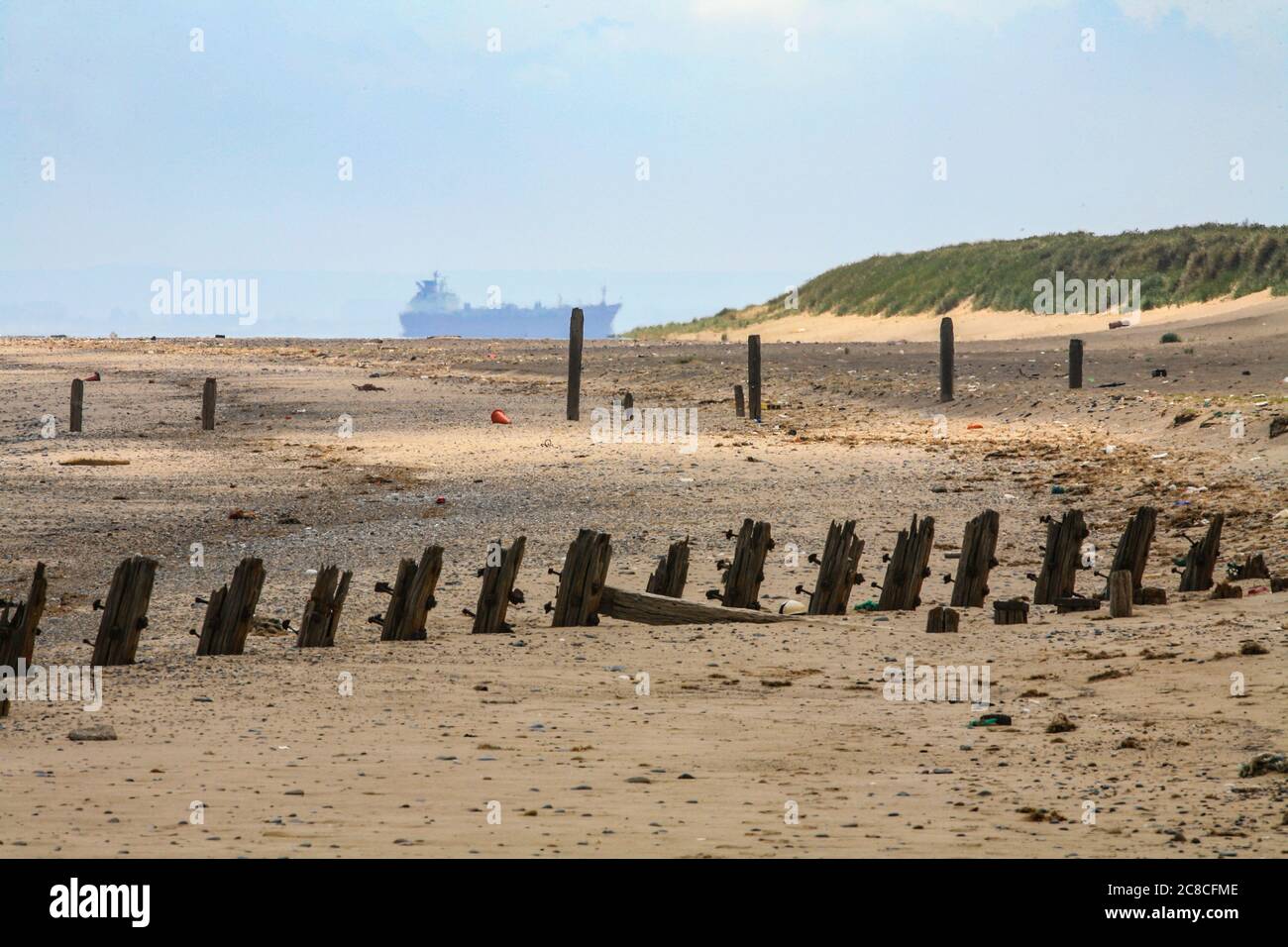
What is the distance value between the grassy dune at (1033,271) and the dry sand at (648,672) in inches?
1182

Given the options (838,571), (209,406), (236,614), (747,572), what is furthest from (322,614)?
(209,406)

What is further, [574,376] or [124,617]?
[574,376]

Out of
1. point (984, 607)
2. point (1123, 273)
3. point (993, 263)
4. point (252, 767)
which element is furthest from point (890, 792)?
point (993, 263)

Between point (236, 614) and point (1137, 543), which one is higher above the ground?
point (1137, 543)

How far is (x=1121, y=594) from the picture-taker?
10.3 m

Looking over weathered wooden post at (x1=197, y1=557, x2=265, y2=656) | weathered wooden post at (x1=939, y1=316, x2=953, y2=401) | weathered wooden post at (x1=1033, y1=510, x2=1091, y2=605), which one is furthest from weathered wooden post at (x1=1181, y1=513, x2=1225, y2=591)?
weathered wooden post at (x1=939, y1=316, x2=953, y2=401)

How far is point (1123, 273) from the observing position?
56531 mm

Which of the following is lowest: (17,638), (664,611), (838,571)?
(664,611)

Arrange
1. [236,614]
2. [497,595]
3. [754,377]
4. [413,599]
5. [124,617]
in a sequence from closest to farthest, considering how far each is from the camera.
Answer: [124,617] < [236,614] < [413,599] < [497,595] < [754,377]

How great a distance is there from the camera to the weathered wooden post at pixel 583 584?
10578mm

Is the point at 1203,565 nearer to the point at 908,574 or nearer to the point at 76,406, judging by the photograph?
the point at 908,574

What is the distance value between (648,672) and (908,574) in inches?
104

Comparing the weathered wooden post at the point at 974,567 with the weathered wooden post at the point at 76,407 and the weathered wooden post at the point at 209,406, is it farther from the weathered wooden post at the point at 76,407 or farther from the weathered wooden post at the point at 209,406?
the weathered wooden post at the point at 76,407
